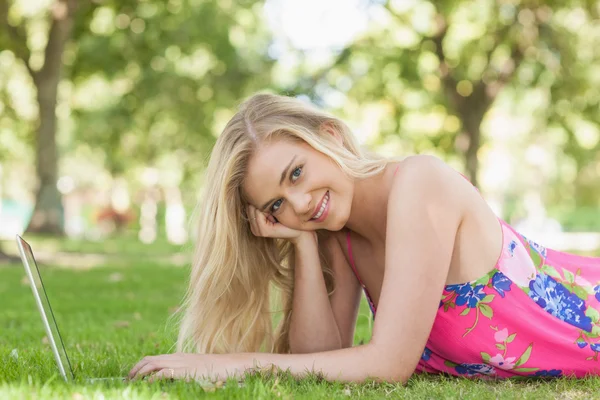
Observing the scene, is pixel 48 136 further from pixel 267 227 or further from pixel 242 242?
pixel 267 227

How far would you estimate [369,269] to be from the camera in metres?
4.06

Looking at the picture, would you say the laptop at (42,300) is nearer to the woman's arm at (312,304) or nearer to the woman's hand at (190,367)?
the woman's hand at (190,367)

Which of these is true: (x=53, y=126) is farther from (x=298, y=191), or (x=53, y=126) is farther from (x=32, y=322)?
(x=298, y=191)

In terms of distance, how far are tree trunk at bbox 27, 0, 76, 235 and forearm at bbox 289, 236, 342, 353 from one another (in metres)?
15.3

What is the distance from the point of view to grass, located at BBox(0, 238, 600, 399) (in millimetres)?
3102

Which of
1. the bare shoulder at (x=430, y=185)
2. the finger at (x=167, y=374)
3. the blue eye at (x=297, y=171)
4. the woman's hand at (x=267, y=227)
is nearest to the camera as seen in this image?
the finger at (x=167, y=374)

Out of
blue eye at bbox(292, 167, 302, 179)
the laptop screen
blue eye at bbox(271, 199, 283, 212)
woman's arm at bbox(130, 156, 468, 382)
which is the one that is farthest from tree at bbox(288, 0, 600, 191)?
the laptop screen

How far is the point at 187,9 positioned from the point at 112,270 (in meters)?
11.7

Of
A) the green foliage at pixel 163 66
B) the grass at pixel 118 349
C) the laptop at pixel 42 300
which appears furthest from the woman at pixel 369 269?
the green foliage at pixel 163 66

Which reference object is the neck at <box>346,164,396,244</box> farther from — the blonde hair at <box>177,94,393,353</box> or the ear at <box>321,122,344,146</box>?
the ear at <box>321,122,344,146</box>

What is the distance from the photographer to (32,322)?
260 inches

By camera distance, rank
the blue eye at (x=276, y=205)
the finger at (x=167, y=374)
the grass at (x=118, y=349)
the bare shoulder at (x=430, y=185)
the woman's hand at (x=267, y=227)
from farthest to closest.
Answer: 1. the woman's hand at (x=267, y=227)
2. the blue eye at (x=276, y=205)
3. the bare shoulder at (x=430, y=185)
4. the finger at (x=167, y=374)
5. the grass at (x=118, y=349)

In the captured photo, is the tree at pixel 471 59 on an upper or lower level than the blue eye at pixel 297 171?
upper

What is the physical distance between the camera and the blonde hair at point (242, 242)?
3.69 metres
